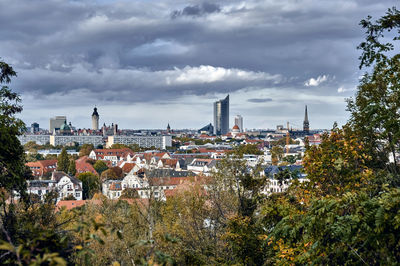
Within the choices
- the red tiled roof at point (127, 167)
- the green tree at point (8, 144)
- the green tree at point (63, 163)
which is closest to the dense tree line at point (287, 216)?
the green tree at point (8, 144)

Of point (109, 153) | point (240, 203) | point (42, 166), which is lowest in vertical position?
point (42, 166)

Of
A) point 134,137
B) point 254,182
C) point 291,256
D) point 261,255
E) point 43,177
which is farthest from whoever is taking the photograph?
point 134,137

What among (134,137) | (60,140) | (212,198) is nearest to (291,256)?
(212,198)

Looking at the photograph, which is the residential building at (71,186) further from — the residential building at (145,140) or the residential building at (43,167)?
the residential building at (145,140)

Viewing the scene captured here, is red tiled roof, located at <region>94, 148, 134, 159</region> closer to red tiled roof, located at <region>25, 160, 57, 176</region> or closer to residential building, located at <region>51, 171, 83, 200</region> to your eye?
red tiled roof, located at <region>25, 160, 57, 176</region>

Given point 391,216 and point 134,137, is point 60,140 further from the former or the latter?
point 391,216

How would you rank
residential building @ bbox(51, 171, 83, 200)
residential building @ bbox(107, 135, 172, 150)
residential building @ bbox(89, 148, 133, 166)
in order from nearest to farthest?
residential building @ bbox(51, 171, 83, 200) → residential building @ bbox(89, 148, 133, 166) → residential building @ bbox(107, 135, 172, 150)

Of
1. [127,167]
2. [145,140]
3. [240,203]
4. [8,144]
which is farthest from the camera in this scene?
[145,140]

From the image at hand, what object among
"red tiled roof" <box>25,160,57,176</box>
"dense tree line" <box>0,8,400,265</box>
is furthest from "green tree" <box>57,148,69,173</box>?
"dense tree line" <box>0,8,400,265</box>

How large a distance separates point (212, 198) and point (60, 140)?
648 ft

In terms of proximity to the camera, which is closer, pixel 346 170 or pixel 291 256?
pixel 291 256

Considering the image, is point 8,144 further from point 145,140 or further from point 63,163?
point 145,140

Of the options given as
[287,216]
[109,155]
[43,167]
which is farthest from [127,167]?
[287,216]

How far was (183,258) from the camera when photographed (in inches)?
436
